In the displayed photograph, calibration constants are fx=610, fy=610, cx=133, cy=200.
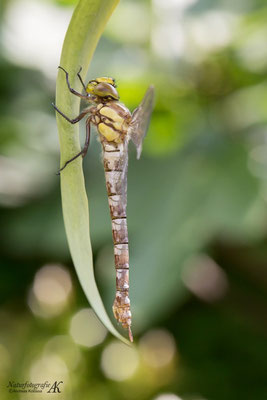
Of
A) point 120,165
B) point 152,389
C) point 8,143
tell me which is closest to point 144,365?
point 152,389

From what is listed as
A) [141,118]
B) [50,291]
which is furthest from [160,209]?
[141,118]

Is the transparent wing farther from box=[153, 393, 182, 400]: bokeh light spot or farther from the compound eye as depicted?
box=[153, 393, 182, 400]: bokeh light spot

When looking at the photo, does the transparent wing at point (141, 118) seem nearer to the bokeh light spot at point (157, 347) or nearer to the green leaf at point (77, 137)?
the green leaf at point (77, 137)

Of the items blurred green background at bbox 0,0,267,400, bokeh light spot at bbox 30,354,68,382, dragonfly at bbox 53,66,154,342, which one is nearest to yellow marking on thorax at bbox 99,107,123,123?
dragonfly at bbox 53,66,154,342

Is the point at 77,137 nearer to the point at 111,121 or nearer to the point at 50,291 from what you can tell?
the point at 111,121

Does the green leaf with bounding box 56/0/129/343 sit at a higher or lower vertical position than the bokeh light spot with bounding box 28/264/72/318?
higher

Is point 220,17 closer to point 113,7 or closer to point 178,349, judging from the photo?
point 178,349
